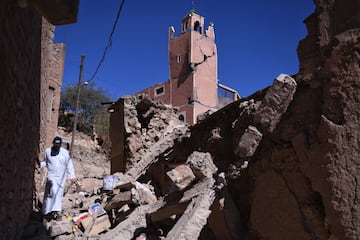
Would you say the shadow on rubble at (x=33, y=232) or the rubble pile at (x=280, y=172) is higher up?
the rubble pile at (x=280, y=172)

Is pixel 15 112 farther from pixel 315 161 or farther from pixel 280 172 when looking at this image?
pixel 315 161

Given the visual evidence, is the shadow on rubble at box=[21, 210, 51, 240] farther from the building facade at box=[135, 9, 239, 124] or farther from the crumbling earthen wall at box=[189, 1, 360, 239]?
the building facade at box=[135, 9, 239, 124]

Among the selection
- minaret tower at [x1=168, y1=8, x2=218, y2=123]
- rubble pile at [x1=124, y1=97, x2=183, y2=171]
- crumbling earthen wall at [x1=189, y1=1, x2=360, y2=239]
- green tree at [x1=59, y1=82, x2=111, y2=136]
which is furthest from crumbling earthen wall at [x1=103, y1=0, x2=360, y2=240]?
green tree at [x1=59, y1=82, x2=111, y2=136]

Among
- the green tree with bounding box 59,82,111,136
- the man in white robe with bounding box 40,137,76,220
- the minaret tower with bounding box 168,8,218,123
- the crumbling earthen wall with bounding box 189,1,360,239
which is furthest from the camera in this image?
the green tree with bounding box 59,82,111,136

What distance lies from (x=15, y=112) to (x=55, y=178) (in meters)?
2.45

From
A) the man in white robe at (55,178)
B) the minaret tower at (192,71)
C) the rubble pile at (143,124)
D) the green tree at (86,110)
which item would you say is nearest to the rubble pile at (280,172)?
the man in white robe at (55,178)

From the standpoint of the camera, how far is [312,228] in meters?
2.77

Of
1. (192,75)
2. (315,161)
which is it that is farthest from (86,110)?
(315,161)

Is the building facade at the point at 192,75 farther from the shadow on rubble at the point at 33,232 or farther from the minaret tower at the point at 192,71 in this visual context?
the shadow on rubble at the point at 33,232

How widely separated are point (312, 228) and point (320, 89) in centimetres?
110

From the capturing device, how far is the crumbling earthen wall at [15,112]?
2.84 m

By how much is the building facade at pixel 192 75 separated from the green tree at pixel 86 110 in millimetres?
5855

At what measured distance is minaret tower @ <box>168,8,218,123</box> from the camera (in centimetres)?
2202

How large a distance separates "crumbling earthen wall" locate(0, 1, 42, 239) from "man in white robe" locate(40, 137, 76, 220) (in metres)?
0.89
